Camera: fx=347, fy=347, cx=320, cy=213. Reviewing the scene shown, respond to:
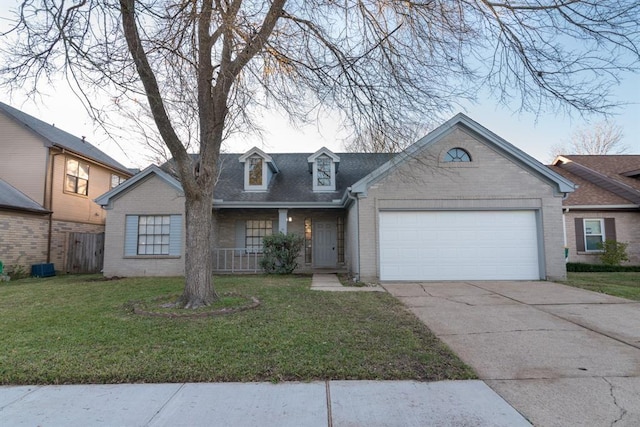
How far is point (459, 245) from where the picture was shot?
10891mm

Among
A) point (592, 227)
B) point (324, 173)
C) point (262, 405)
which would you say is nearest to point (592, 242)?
point (592, 227)

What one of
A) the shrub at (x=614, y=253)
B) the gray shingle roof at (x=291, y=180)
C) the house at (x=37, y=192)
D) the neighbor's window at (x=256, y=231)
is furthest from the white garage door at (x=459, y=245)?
the house at (x=37, y=192)

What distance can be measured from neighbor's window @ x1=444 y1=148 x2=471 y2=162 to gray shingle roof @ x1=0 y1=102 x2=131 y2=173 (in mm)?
15472

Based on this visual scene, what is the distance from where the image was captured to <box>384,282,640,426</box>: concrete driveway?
3137 mm

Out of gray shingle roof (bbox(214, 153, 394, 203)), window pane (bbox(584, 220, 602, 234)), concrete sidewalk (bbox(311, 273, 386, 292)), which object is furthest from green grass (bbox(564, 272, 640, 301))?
gray shingle roof (bbox(214, 153, 394, 203))

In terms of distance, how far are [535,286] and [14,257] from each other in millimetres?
17598

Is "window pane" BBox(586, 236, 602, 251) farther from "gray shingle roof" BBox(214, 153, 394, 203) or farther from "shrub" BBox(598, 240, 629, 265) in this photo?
"gray shingle roof" BBox(214, 153, 394, 203)

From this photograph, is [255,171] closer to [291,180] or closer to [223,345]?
[291,180]

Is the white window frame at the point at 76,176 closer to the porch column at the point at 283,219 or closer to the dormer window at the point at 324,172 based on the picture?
the porch column at the point at 283,219

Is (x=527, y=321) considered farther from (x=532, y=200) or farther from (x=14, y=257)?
(x=14, y=257)

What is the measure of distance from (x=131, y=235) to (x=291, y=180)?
22.0ft

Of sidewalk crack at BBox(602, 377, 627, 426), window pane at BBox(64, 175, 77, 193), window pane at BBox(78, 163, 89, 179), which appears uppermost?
window pane at BBox(78, 163, 89, 179)

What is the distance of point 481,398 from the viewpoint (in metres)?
3.26

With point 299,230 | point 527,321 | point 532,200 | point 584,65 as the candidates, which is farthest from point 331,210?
point 584,65
